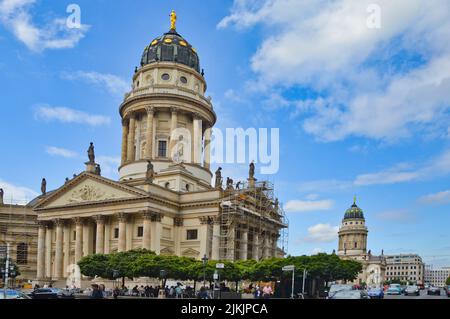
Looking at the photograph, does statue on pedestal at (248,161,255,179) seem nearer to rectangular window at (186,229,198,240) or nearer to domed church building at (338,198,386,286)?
rectangular window at (186,229,198,240)

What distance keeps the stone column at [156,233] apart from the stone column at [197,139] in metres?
17.7

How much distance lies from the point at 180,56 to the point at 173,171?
879 inches

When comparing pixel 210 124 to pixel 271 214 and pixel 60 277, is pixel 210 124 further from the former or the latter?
pixel 60 277

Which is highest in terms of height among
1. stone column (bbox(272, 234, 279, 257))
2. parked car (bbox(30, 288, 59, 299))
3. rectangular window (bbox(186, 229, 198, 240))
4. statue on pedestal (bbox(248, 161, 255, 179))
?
statue on pedestal (bbox(248, 161, 255, 179))

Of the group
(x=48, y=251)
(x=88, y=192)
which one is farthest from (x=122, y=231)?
(x=48, y=251)

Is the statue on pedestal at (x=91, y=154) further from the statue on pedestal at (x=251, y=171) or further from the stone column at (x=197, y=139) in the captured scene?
the statue on pedestal at (x=251, y=171)

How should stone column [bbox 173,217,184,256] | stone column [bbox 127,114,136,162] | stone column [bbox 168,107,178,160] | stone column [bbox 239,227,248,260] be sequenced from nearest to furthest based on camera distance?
stone column [bbox 239,227,248,260] → stone column [bbox 173,217,184,256] → stone column [bbox 168,107,178,160] → stone column [bbox 127,114,136,162]

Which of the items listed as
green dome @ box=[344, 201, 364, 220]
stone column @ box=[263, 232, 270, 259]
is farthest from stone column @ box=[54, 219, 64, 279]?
green dome @ box=[344, 201, 364, 220]

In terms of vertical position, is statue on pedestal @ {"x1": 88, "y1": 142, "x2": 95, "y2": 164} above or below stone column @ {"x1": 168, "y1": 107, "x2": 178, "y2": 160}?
below

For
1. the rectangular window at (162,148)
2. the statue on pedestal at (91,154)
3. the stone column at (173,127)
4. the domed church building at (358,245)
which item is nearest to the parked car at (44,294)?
the statue on pedestal at (91,154)

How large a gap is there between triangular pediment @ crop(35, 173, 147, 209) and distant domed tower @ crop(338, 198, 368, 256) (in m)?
134

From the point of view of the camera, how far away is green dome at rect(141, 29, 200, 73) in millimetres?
86000

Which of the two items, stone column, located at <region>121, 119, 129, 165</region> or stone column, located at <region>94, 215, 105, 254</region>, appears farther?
stone column, located at <region>121, 119, 129, 165</region>
